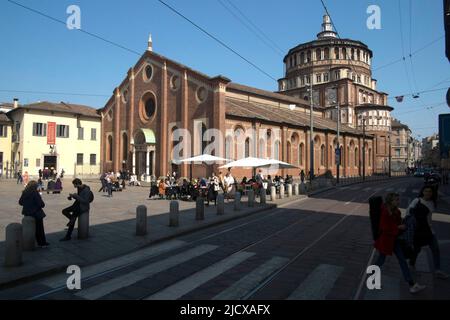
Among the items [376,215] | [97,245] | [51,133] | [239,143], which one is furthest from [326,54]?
[376,215]

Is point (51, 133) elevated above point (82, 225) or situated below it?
above

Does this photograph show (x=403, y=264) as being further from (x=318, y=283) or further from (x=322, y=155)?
(x=322, y=155)

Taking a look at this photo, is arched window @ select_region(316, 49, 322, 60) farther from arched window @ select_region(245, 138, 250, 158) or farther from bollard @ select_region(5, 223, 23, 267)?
bollard @ select_region(5, 223, 23, 267)

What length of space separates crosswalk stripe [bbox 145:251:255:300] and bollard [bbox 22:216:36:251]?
4.12 m

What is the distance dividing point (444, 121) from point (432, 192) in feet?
30.0

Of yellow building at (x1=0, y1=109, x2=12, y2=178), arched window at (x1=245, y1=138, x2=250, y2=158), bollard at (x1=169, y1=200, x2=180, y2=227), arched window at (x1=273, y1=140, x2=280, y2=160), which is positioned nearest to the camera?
bollard at (x1=169, y1=200, x2=180, y2=227)

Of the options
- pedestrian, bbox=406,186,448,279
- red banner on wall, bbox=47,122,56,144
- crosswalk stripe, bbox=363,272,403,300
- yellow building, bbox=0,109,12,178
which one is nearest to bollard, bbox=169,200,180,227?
crosswalk stripe, bbox=363,272,403,300

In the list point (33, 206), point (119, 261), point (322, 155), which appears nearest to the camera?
point (119, 261)

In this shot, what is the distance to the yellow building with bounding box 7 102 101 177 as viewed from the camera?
138 feet

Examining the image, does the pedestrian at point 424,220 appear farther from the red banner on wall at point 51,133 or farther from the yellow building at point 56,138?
the red banner on wall at point 51,133

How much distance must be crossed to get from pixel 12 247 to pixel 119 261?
6.75 feet

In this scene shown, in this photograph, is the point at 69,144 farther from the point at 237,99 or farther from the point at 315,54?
the point at 315,54

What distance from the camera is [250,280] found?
20.0ft

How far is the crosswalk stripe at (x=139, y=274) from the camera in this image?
5527mm
